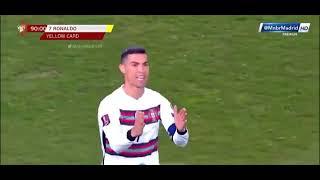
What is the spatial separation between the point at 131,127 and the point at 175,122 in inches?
24.8

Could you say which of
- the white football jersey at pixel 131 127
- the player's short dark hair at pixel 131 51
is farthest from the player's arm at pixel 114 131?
the player's short dark hair at pixel 131 51

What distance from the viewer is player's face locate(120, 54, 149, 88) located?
1015cm

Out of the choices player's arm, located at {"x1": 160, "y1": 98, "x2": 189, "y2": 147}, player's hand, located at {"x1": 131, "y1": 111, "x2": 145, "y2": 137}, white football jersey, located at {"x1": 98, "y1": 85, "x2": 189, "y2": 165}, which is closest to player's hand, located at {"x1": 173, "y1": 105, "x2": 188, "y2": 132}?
player's arm, located at {"x1": 160, "y1": 98, "x2": 189, "y2": 147}

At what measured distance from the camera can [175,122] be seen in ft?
32.0

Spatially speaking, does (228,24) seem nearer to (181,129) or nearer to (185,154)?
(185,154)

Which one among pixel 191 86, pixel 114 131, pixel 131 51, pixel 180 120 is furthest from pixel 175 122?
pixel 191 86

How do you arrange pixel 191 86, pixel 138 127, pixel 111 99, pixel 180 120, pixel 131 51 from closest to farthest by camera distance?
pixel 138 127, pixel 180 120, pixel 111 99, pixel 131 51, pixel 191 86

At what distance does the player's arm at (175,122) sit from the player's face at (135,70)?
0.45 metres

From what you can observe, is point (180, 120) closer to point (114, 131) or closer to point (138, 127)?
point (138, 127)

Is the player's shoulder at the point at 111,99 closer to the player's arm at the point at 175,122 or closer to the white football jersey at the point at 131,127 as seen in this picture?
the white football jersey at the point at 131,127

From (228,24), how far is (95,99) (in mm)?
2787

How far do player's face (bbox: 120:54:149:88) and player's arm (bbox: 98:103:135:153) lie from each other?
523mm

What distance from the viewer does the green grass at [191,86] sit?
1157cm

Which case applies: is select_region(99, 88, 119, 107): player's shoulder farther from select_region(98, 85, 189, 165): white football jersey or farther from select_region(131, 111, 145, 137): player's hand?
select_region(131, 111, 145, 137): player's hand
